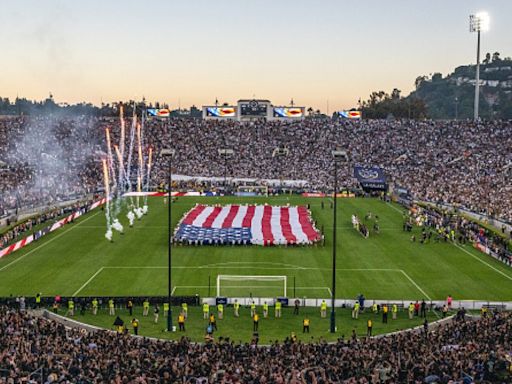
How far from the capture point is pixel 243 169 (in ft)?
313

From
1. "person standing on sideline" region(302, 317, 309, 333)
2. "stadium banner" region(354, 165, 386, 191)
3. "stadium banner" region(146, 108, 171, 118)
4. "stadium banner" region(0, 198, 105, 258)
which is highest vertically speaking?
"stadium banner" region(146, 108, 171, 118)

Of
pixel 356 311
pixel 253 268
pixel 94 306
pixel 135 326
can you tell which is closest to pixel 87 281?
pixel 94 306

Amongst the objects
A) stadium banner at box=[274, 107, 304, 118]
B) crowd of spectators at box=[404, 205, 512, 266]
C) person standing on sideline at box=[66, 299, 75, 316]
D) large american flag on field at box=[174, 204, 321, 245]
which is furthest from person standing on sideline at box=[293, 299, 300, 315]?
stadium banner at box=[274, 107, 304, 118]

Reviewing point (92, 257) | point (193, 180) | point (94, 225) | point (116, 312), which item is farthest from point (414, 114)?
point (116, 312)

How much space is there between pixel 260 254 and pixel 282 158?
5596 centimetres

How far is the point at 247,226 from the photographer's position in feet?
175

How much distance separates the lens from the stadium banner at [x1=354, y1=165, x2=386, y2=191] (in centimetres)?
7825

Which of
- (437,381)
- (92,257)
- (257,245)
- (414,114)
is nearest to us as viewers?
(437,381)

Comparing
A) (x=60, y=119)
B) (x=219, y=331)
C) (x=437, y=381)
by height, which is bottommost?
(x=219, y=331)

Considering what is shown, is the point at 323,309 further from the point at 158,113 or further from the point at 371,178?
the point at 158,113

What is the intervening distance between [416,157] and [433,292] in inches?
2405

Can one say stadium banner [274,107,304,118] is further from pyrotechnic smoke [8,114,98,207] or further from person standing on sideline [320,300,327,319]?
person standing on sideline [320,300,327,319]

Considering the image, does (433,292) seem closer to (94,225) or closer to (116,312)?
(116,312)

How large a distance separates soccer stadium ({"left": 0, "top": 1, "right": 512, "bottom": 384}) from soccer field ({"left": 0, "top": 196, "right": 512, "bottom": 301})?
0.20 metres
